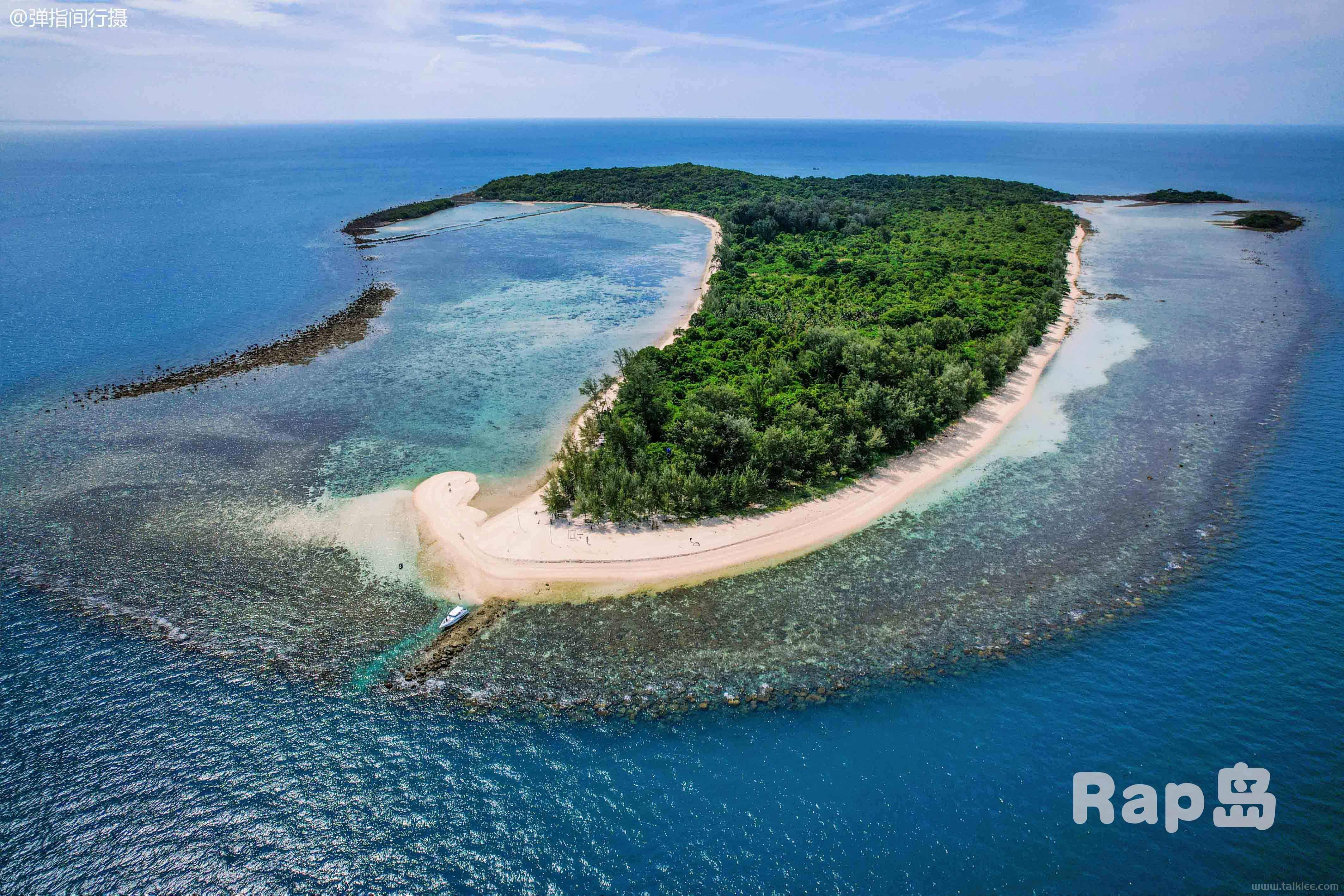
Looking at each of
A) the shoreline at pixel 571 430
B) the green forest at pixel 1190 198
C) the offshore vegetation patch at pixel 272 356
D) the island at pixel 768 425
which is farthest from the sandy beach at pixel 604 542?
the green forest at pixel 1190 198

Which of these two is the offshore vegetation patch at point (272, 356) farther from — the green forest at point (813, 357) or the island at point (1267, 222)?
the island at point (1267, 222)

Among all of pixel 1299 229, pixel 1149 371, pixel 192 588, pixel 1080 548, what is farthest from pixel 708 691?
pixel 1299 229

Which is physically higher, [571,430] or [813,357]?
[813,357]

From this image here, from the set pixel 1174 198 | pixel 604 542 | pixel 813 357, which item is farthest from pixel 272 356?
pixel 1174 198

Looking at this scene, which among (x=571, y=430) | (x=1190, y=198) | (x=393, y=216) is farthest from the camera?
(x=1190, y=198)

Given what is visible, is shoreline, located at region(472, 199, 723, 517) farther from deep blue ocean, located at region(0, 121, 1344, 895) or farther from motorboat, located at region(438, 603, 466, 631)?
motorboat, located at region(438, 603, 466, 631)

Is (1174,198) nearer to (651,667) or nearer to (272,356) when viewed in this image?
(651,667)
